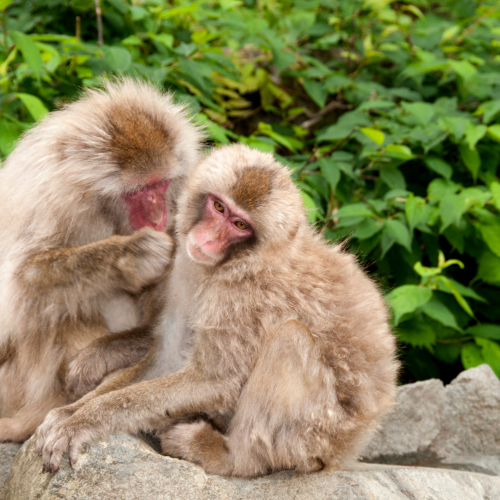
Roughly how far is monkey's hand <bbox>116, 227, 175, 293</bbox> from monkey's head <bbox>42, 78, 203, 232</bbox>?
180 millimetres

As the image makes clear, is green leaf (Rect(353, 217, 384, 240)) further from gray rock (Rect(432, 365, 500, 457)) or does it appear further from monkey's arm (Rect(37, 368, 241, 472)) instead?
monkey's arm (Rect(37, 368, 241, 472))

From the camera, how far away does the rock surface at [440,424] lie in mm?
3494

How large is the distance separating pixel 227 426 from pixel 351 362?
1.82 ft

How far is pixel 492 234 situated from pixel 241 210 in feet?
7.45

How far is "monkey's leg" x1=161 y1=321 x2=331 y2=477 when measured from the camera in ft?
7.43

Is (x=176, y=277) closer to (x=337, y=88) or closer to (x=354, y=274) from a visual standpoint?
(x=354, y=274)

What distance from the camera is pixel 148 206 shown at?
2.67 metres

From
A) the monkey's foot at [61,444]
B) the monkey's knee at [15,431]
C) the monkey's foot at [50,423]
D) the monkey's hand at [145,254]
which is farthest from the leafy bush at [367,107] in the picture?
the monkey's foot at [61,444]

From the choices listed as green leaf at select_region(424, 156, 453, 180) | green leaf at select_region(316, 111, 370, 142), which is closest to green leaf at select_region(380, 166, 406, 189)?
green leaf at select_region(424, 156, 453, 180)

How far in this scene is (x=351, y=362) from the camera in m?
2.44

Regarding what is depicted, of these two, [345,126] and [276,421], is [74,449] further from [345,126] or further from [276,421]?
[345,126]

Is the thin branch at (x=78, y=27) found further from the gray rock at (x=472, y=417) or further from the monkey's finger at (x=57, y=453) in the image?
the gray rock at (x=472, y=417)

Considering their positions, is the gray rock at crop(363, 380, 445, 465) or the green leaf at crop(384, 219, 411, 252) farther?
the green leaf at crop(384, 219, 411, 252)

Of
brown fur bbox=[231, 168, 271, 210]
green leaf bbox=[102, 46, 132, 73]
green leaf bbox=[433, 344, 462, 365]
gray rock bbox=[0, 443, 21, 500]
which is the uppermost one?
brown fur bbox=[231, 168, 271, 210]
